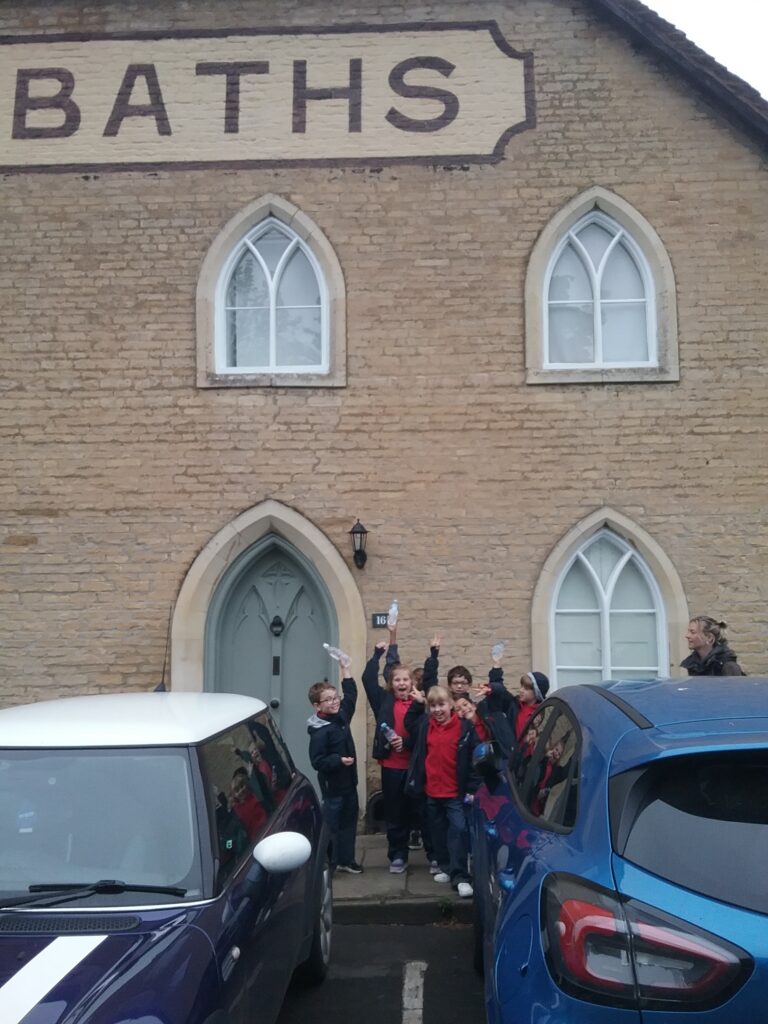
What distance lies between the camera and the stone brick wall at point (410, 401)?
27.7 feet

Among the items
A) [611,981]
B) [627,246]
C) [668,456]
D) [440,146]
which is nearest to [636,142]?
[627,246]

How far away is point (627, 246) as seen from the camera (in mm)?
8961

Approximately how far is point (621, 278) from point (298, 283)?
10.5 ft

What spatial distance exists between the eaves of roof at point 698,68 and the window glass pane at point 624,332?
1973mm

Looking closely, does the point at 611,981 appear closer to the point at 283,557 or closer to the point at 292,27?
the point at 283,557

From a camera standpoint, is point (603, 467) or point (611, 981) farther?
point (603, 467)

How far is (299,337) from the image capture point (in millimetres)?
9031

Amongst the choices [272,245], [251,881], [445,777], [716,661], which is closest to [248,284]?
[272,245]

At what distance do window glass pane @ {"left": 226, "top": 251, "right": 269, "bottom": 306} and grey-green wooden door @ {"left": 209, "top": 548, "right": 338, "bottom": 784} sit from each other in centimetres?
250

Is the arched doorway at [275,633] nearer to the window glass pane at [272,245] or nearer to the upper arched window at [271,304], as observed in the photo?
the upper arched window at [271,304]

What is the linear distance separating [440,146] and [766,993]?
8.25 meters

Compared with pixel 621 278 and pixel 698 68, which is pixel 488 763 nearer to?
pixel 621 278

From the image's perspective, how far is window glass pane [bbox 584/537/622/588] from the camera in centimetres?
864

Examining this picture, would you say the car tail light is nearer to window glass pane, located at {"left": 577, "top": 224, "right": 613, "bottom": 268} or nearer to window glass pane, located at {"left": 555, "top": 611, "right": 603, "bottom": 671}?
window glass pane, located at {"left": 555, "top": 611, "right": 603, "bottom": 671}
